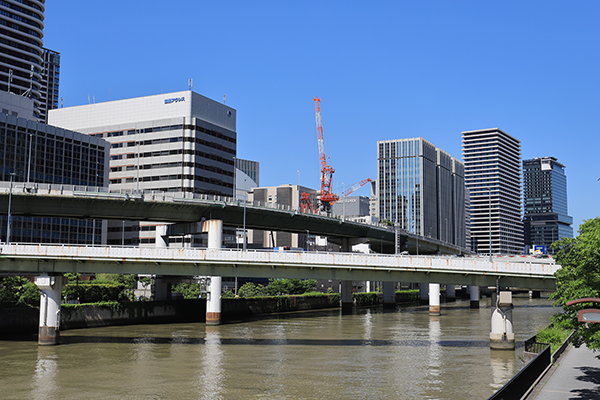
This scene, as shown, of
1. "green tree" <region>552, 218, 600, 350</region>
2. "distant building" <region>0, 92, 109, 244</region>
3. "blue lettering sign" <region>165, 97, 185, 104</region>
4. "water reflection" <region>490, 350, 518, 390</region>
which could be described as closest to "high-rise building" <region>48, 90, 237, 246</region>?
"blue lettering sign" <region>165, 97, 185, 104</region>

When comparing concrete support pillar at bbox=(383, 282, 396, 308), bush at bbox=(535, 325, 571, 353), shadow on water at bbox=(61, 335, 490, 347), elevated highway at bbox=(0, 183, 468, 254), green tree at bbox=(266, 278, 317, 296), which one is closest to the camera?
bush at bbox=(535, 325, 571, 353)

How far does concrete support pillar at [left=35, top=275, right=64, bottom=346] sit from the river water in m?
1.66

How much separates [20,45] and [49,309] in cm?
14918

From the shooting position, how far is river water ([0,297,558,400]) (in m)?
37.3

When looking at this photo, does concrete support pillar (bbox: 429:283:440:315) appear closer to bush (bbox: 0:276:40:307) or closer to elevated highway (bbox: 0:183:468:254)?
elevated highway (bbox: 0:183:468:254)

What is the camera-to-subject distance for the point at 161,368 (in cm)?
4569

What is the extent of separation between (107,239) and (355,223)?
→ 8058 centimetres

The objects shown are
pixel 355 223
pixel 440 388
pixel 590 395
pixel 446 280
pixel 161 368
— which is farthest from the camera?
pixel 355 223

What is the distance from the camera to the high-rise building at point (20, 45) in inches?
7042

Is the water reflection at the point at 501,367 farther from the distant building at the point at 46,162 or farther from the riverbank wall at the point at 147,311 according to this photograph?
the distant building at the point at 46,162

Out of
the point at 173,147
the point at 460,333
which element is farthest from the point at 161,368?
the point at 173,147

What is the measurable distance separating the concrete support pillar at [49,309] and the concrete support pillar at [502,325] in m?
42.5

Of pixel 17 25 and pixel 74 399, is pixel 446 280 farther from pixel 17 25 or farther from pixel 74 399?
pixel 17 25

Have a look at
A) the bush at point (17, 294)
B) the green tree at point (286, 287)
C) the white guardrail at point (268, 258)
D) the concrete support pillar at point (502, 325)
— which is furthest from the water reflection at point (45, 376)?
the green tree at point (286, 287)
